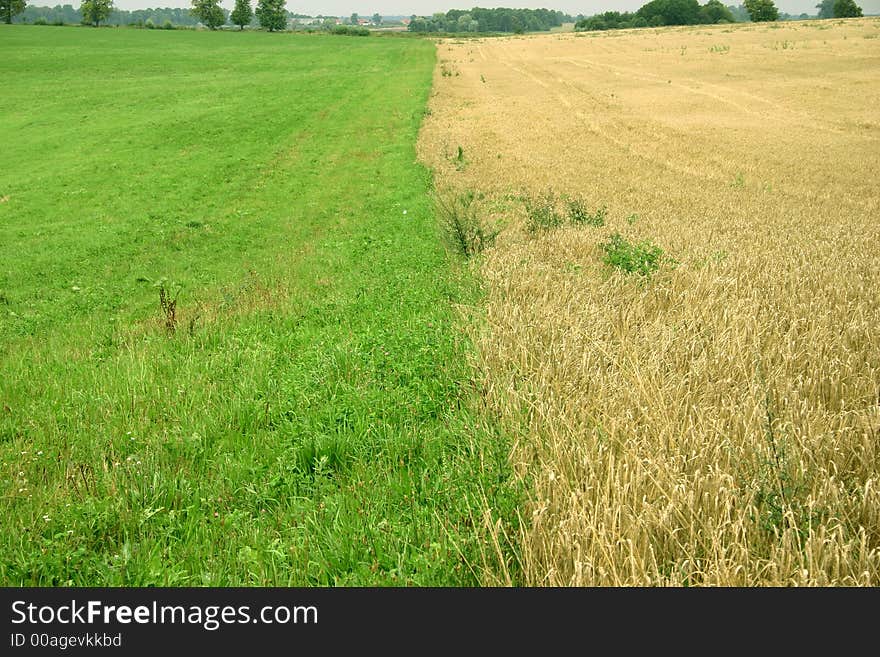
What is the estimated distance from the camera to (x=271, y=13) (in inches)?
4577

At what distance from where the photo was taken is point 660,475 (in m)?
3.50

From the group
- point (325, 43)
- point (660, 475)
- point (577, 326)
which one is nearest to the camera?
point (660, 475)

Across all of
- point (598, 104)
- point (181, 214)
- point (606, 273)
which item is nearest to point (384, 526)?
point (606, 273)

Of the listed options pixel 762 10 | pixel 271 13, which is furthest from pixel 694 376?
pixel 762 10

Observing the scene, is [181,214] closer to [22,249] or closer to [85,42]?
[22,249]

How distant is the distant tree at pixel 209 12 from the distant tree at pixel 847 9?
124m

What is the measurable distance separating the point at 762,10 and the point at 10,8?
136m

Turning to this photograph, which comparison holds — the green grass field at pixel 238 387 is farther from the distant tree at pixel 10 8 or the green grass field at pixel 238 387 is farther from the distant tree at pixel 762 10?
the distant tree at pixel 762 10

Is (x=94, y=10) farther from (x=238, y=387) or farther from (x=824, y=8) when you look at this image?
(x=824, y=8)

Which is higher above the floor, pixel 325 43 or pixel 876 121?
pixel 325 43

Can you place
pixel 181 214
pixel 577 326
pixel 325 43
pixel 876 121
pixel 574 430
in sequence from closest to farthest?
1. pixel 574 430
2. pixel 577 326
3. pixel 181 214
4. pixel 876 121
5. pixel 325 43

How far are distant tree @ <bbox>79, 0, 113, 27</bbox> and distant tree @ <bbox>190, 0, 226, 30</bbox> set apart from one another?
15.4 metres

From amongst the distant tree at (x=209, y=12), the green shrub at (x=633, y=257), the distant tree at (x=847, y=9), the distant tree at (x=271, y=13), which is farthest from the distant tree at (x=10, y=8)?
the distant tree at (x=847, y=9)

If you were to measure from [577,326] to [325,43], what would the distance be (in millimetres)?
88478
